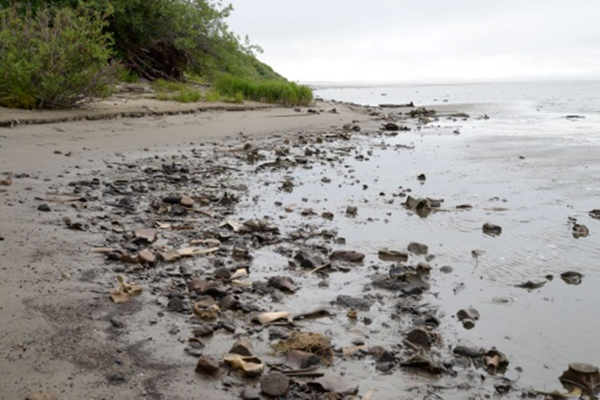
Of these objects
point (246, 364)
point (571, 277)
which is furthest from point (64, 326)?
point (571, 277)

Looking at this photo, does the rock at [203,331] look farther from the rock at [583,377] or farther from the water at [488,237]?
the rock at [583,377]

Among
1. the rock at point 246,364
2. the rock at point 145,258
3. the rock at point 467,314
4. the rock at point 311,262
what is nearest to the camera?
the rock at point 246,364

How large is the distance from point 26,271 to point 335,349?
77.4 inches

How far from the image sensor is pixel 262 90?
2067 centimetres

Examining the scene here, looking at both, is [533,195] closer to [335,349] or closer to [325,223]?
[325,223]

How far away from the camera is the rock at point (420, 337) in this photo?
325 centimetres

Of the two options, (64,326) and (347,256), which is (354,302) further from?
(64,326)

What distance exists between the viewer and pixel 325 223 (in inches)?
237

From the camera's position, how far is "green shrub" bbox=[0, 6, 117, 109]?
36.9 feet

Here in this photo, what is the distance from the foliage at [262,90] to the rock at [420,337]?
→ 16.7m

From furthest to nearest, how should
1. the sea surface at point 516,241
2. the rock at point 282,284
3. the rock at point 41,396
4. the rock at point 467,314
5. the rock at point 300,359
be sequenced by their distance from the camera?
the rock at point 282,284, the rock at point 467,314, the sea surface at point 516,241, the rock at point 300,359, the rock at point 41,396

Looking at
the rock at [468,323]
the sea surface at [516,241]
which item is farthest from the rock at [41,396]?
the rock at [468,323]

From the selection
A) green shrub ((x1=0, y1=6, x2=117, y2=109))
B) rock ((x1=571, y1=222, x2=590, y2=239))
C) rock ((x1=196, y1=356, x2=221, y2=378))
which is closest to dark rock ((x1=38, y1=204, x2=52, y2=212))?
rock ((x1=196, y1=356, x2=221, y2=378))

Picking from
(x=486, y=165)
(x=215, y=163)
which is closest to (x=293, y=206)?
(x=215, y=163)
